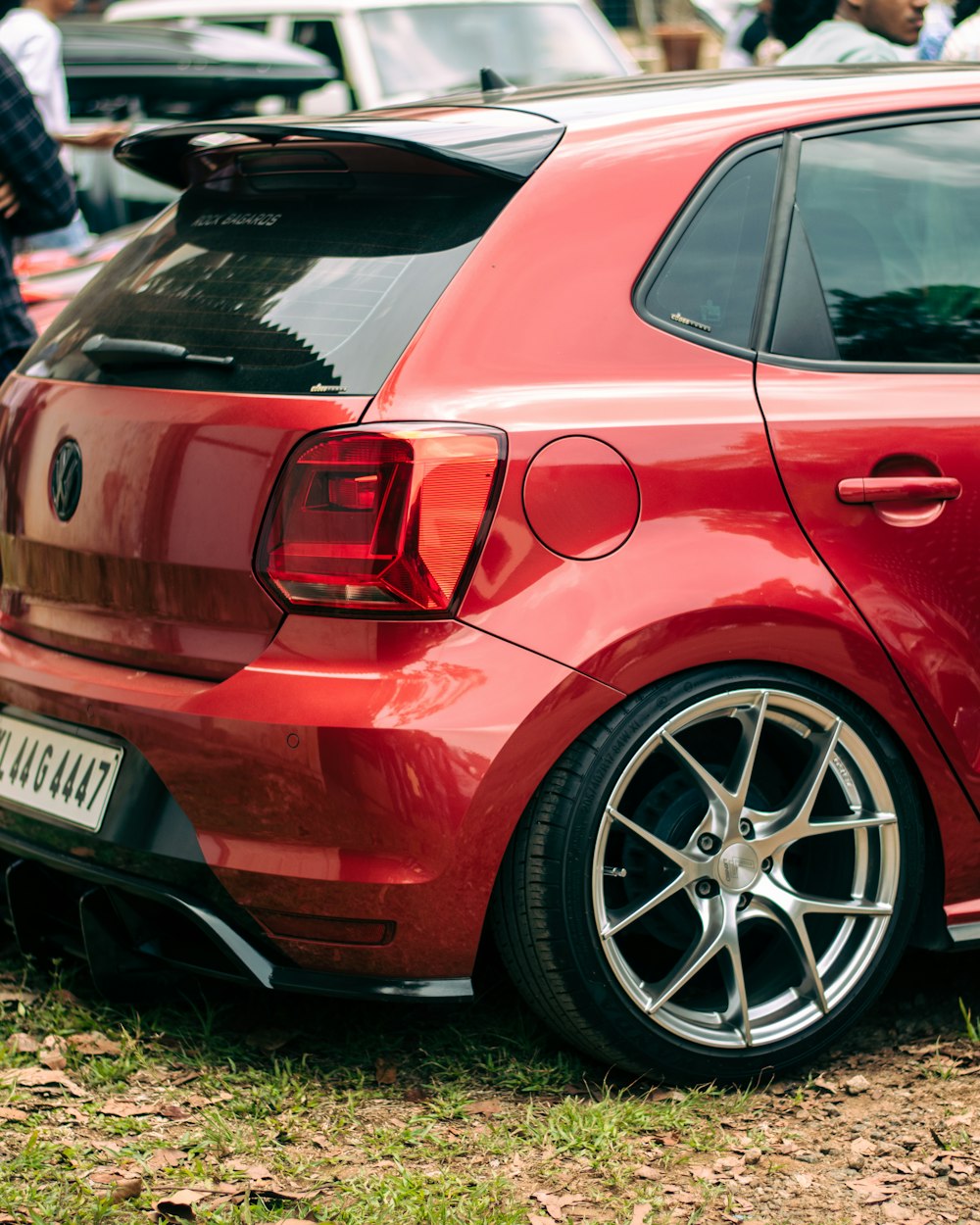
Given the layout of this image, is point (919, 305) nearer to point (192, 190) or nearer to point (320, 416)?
point (320, 416)

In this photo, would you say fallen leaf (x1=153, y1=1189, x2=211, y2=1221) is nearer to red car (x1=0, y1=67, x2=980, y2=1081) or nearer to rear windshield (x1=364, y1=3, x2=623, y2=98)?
red car (x1=0, y1=67, x2=980, y2=1081)

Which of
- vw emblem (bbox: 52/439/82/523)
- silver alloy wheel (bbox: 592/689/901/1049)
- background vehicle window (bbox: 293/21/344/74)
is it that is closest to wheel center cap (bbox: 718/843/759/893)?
silver alloy wheel (bbox: 592/689/901/1049)

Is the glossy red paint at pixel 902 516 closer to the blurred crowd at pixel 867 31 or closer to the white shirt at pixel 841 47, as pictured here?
the blurred crowd at pixel 867 31

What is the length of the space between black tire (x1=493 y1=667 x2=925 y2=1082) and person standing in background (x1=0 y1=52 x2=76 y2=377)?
2.55 m

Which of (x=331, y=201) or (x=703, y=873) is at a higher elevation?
(x=331, y=201)

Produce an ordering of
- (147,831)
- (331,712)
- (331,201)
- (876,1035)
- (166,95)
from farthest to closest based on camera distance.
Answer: (166,95), (876,1035), (331,201), (147,831), (331,712)

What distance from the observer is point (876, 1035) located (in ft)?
10.5

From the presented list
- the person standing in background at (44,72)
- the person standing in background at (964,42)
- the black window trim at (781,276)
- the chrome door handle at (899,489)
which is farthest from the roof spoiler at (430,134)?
the person standing in background at (964,42)

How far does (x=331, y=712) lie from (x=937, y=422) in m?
1.19

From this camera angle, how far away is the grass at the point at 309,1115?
2.59 metres

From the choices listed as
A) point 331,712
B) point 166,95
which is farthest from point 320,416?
point 166,95

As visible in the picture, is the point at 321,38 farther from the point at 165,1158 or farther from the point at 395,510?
the point at 165,1158

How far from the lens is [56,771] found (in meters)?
2.95

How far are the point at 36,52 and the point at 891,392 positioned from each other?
4.85 m
